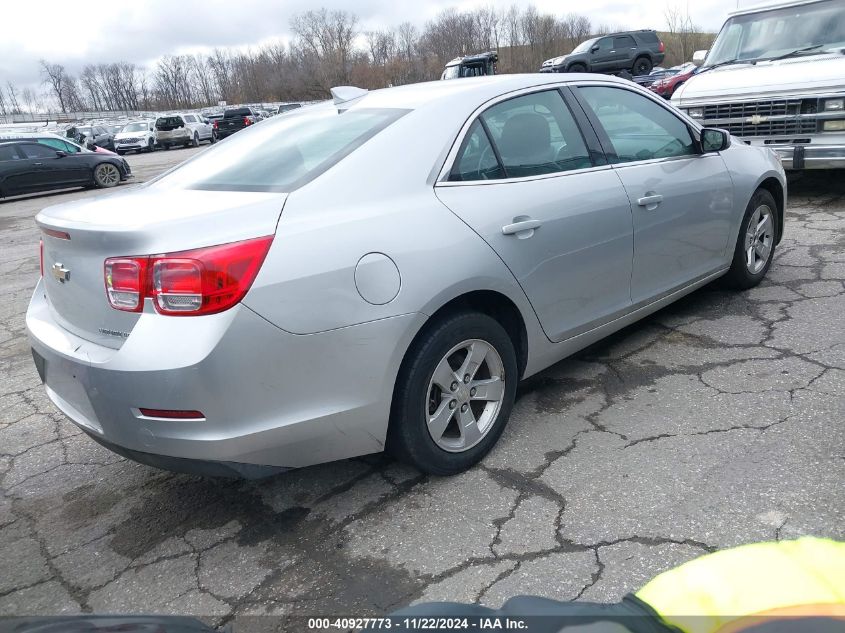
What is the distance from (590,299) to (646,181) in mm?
758

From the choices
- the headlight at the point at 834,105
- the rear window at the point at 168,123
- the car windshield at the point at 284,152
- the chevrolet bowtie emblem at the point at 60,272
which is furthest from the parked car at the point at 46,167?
the rear window at the point at 168,123

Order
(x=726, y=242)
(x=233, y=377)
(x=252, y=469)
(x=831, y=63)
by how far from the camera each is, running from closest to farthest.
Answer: (x=233, y=377) → (x=252, y=469) → (x=726, y=242) → (x=831, y=63)

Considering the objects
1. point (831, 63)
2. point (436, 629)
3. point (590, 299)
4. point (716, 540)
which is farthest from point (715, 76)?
point (436, 629)

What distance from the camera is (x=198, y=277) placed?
7.22ft

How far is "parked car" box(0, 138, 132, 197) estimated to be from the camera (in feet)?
53.2

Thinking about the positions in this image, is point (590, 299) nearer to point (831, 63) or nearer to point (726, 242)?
point (726, 242)

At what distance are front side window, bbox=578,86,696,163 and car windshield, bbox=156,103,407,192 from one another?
124 cm

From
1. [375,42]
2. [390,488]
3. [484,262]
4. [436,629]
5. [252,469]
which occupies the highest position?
[375,42]

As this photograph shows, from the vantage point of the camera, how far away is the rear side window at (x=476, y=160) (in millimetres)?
2908

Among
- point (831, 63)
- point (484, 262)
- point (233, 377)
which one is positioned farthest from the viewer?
point (831, 63)

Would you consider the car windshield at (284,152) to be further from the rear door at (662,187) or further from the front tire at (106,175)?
the front tire at (106,175)

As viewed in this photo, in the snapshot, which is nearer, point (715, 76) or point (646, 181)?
point (646, 181)

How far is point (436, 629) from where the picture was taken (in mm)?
1176

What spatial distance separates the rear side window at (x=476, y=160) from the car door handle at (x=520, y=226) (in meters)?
0.23
